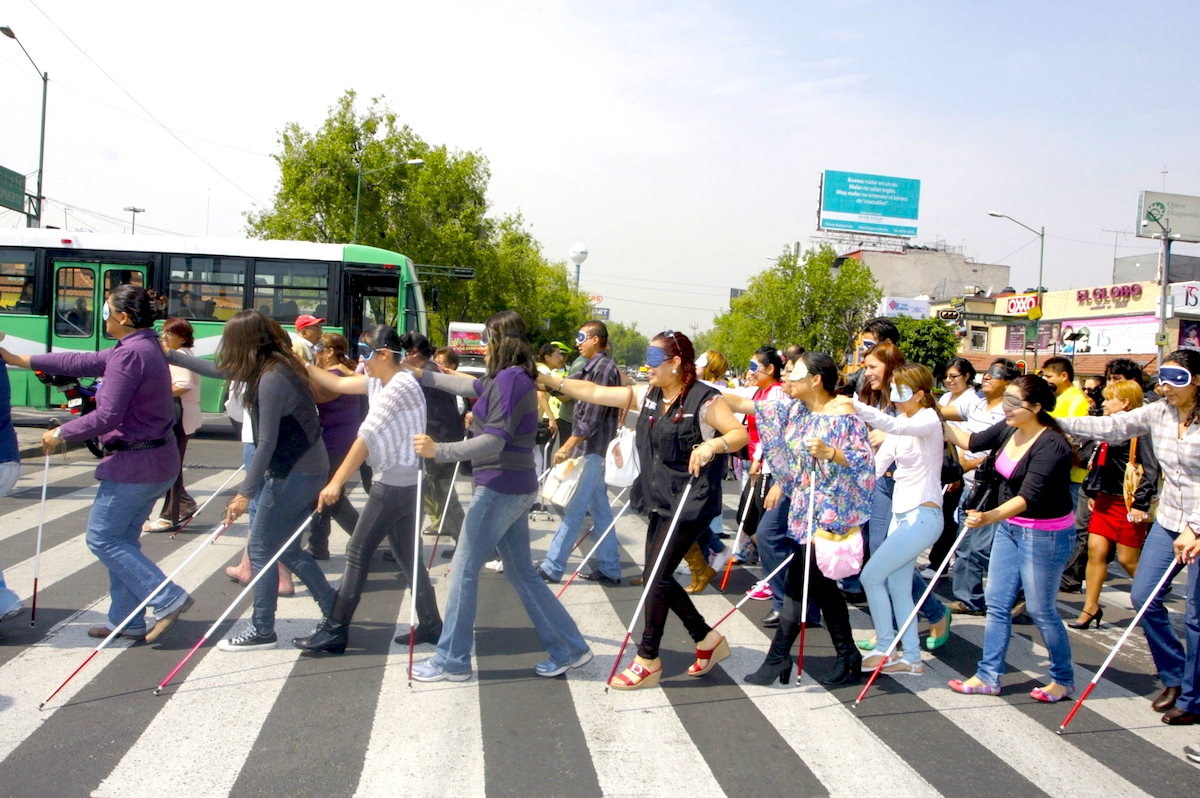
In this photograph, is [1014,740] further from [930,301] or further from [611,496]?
[930,301]

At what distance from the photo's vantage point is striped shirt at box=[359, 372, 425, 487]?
4.86 meters

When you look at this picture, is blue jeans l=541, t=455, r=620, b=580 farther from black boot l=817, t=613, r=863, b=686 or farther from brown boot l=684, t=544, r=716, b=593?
black boot l=817, t=613, r=863, b=686

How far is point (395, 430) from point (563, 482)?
183 cm

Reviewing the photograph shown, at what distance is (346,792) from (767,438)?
9.25 feet

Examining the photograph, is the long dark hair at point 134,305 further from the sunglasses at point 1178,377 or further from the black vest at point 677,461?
the sunglasses at point 1178,377

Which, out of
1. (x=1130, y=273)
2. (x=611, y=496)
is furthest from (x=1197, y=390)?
(x=1130, y=273)

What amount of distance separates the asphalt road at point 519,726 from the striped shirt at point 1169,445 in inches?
43.5

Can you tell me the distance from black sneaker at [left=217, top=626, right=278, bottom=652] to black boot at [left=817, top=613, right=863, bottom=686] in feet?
10.3

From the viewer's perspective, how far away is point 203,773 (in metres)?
3.69

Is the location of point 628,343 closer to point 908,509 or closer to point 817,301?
point 817,301

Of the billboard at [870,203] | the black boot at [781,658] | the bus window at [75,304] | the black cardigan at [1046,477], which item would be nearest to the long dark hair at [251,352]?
the black boot at [781,658]

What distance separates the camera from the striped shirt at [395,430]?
15.9 feet

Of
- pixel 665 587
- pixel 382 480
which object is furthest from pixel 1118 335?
pixel 382 480

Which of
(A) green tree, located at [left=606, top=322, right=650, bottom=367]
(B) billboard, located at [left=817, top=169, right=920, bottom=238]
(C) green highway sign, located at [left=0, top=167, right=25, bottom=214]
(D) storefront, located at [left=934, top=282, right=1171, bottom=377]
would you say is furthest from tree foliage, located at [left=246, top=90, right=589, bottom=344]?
(A) green tree, located at [left=606, top=322, right=650, bottom=367]
